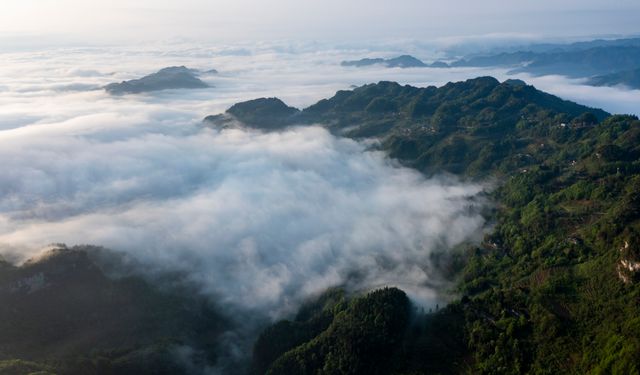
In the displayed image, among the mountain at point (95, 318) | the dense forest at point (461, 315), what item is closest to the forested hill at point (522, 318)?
the dense forest at point (461, 315)

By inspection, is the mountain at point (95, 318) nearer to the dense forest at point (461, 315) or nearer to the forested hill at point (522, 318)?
the dense forest at point (461, 315)

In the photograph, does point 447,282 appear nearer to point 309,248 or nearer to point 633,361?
point 309,248

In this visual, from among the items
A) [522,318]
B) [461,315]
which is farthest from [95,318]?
[522,318]

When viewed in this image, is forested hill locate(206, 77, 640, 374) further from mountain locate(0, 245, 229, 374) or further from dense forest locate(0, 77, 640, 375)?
mountain locate(0, 245, 229, 374)

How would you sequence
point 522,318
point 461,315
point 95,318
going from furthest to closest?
point 95,318, point 461,315, point 522,318

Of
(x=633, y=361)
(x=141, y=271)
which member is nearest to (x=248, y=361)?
(x=141, y=271)

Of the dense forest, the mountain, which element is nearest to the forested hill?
the dense forest

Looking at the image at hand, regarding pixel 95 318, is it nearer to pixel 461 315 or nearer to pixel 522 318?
pixel 461 315

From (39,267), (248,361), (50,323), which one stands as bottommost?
(248,361)
